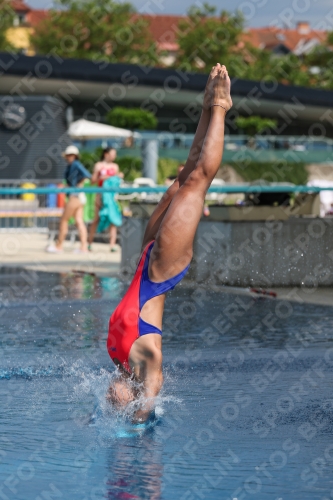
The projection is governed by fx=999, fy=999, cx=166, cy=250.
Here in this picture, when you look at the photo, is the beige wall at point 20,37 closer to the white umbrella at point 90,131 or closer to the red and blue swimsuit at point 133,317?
the white umbrella at point 90,131

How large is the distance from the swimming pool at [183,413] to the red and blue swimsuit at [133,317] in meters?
0.36

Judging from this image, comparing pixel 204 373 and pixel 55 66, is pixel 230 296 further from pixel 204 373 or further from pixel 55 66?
pixel 55 66

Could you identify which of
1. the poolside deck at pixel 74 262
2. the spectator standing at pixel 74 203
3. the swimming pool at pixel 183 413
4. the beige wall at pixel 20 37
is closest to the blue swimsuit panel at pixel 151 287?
the swimming pool at pixel 183 413

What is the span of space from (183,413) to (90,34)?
77710 mm

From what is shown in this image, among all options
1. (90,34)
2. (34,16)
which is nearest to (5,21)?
(90,34)

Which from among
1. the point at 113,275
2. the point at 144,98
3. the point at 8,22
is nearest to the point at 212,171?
the point at 113,275

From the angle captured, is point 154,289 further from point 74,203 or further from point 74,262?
point 74,203

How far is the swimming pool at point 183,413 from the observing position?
392 centimetres

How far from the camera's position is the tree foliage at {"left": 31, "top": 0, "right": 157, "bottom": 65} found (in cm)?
7950

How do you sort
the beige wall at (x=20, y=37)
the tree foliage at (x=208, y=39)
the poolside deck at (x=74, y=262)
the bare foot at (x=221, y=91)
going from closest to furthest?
the bare foot at (x=221, y=91) < the poolside deck at (x=74, y=262) < the tree foliage at (x=208, y=39) < the beige wall at (x=20, y=37)

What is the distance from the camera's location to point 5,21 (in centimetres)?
8050

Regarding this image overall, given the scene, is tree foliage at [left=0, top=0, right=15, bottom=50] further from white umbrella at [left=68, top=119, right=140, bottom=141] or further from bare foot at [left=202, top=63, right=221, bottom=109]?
bare foot at [left=202, top=63, right=221, bottom=109]

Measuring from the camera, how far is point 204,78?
137 ft

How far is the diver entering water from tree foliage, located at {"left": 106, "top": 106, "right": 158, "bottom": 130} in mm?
37274
